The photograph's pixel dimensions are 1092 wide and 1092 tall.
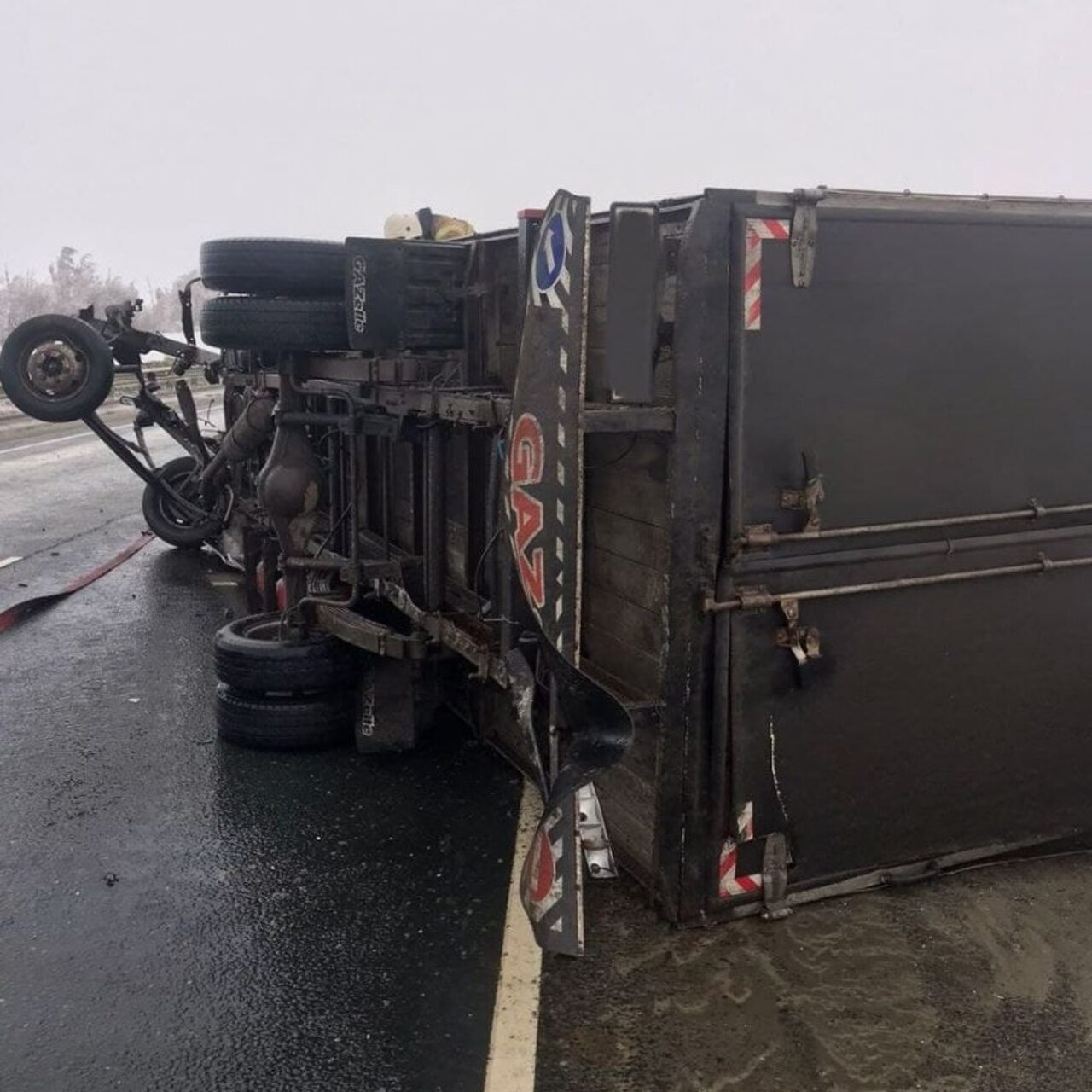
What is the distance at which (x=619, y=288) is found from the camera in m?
3.63

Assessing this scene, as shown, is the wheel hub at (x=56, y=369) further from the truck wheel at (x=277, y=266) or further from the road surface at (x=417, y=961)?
the road surface at (x=417, y=961)

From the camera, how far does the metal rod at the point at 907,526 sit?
3924mm

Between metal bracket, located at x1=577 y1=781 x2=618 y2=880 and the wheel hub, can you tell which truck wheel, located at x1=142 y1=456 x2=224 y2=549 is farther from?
metal bracket, located at x1=577 y1=781 x2=618 y2=880

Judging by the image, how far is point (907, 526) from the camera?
420cm

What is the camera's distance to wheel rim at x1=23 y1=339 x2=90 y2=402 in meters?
9.57

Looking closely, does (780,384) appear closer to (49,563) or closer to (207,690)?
(207,690)

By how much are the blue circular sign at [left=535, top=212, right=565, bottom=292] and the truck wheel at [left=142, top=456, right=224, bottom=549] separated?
26.8 ft

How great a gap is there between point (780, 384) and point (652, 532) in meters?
0.73

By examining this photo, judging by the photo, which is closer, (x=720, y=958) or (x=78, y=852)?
(x=720, y=958)

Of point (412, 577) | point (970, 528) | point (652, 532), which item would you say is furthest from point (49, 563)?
point (970, 528)

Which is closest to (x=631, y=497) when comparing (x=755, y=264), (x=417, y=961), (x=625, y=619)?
(x=625, y=619)

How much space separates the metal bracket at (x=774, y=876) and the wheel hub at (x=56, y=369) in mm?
7979

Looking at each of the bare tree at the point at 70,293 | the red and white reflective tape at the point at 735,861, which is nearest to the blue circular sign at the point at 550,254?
the red and white reflective tape at the point at 735,861

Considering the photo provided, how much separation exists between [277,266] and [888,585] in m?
3.72
